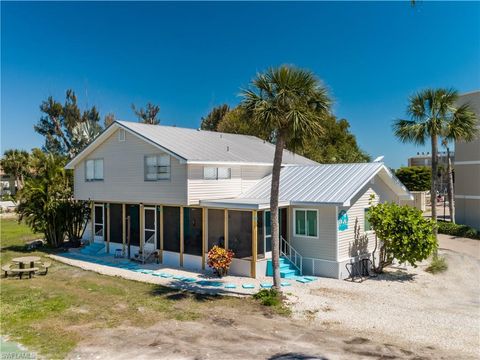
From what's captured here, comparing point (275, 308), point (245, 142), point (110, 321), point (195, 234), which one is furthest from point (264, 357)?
point (245, 142)

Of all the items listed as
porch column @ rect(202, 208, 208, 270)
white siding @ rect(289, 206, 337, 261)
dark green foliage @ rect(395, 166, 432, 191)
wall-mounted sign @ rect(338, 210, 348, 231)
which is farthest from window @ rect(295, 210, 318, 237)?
dark green foliage @ rect(395, 166, 432, 191)

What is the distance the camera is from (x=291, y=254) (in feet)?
60.1

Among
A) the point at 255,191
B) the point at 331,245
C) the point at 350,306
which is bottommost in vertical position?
the point at 350,306

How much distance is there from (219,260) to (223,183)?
4.20 metres

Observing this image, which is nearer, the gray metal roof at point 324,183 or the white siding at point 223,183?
the gray metal roof at point 324,183

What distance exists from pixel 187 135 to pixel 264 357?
15.5 metres

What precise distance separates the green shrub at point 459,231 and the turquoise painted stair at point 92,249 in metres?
24.1

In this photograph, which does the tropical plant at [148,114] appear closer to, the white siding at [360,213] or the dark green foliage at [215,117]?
the dark green foliage at [215,117]

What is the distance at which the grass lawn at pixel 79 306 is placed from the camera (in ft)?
34.5

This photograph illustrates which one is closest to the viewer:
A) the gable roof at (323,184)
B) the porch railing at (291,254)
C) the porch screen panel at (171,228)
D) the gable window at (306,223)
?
the gable roof at (323,184)

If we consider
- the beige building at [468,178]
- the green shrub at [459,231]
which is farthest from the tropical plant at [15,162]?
the beige building at [468,178]

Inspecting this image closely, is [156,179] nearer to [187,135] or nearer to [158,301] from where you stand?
[187,135]

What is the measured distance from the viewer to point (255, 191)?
814 inches

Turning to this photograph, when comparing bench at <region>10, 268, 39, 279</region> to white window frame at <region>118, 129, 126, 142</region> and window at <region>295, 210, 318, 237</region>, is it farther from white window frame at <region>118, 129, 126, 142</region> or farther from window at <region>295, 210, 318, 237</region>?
window at <region>295, 210, 318, 237</region>
